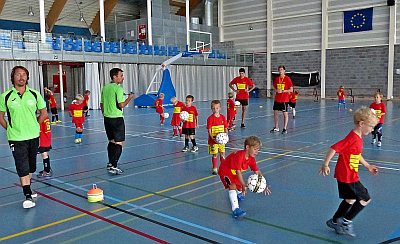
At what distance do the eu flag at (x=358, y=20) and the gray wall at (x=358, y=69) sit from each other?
153cm

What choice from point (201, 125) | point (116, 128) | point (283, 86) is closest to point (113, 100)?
point (116, 128)

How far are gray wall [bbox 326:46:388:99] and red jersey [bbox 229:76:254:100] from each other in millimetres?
19770

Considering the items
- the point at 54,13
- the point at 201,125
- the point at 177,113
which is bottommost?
the point at 201,125

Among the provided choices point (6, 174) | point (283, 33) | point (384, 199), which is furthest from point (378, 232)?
point (283, 33)

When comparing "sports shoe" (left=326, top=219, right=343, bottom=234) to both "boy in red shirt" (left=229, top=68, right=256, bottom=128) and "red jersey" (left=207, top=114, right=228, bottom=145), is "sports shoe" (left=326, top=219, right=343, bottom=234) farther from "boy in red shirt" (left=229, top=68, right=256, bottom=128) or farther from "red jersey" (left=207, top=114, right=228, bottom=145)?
"boy in red shirt" (left=229, top=68, right=256, bottom=128)

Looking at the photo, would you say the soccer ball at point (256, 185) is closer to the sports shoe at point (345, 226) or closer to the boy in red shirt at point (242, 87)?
the sports shoe at point (345, 226)

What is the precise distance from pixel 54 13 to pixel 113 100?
25.6 m

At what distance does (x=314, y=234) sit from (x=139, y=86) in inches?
1005

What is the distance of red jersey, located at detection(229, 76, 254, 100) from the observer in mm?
13906

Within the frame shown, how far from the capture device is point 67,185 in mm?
6816

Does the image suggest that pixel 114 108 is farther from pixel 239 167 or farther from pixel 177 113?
pixel 177 113

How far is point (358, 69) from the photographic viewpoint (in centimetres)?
3097

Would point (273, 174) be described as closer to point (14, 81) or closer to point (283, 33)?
point (14, 81)

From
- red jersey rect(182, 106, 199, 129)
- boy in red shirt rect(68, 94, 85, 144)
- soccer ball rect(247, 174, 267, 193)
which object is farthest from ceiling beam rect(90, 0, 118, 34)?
soccer ball rect(247, 174, 267, 193)
